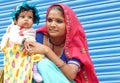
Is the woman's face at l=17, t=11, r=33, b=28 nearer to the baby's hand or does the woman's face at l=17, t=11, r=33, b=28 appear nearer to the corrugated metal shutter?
the baby's hand

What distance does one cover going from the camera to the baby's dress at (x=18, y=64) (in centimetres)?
241

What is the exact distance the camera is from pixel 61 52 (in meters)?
2.78

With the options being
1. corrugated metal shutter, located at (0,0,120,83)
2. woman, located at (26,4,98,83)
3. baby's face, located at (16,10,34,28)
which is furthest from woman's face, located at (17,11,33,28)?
corrugated metal shutter, located at (0,0,120,83)

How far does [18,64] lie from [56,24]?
43 centimetres

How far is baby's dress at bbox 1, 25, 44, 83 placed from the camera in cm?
241

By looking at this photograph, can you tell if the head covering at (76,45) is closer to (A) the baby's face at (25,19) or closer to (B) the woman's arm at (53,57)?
(B) the woman's arm at (53,57)

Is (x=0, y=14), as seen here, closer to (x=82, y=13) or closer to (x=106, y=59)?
(x=82, y=13)

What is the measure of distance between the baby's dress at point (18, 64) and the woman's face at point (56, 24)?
11.1 inches

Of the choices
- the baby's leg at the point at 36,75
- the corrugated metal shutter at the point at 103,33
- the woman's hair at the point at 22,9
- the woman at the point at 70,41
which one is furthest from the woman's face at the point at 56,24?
the corrugated metal shutter at the point at 103,33

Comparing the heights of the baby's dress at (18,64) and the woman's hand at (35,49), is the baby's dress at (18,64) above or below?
below

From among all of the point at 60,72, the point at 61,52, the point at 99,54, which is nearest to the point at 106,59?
the point at 99,54

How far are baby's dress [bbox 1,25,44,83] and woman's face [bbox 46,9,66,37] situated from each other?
0.28 m

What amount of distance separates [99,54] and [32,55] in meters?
1.76

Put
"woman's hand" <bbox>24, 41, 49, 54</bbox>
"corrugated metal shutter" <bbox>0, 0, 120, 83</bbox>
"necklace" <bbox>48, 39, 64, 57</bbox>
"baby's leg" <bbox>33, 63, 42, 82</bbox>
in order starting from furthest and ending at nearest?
"corrugated metal shutter" <bbox>0, 0, 120, 83</bbox> → "necklace" <bbox>48, 39, 64, 57</bbox> → "woman's hand" <bbox>24, 41, 49, 54</bbox> → "baby's leg" <bbox>33, 63, 42, 82</bbox>
